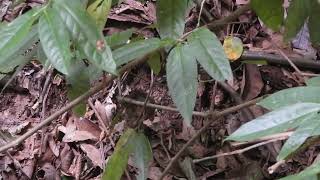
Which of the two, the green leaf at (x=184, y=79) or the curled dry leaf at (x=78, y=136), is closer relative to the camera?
the green leaf at (x=184, y=79)

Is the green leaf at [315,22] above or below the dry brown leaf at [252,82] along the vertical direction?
above

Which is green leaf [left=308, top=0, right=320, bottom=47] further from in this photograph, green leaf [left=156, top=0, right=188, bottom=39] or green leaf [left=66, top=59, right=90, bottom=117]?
green leaf [left=66, top=59, right=90, bottom=117]

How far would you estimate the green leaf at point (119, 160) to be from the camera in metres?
1.24

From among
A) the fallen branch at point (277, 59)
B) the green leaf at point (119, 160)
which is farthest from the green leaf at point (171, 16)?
the fallen branch at point (277, 59)

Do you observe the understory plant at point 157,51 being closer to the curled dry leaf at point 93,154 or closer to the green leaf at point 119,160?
the green leaf at point 119,160

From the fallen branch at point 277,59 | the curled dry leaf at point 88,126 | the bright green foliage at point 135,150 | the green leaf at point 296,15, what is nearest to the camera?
the green leaf at point 296,15

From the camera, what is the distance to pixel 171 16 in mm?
1086

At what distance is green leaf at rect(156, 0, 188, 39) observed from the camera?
3.55 ft

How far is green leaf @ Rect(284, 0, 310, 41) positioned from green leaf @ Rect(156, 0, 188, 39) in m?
0.25

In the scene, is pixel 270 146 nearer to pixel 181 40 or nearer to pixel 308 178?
pixel 181 40

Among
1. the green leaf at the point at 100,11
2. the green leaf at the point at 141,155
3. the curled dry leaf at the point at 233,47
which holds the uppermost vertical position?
the green leaf at the point at 100,11

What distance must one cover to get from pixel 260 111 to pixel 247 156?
152 mm

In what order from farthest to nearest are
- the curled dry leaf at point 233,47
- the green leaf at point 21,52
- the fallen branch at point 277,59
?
the fallen branch at point 277,59, the curled dry leaf at point 233,47, the green leaf at point 21,52

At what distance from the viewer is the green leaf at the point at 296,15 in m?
1.17
